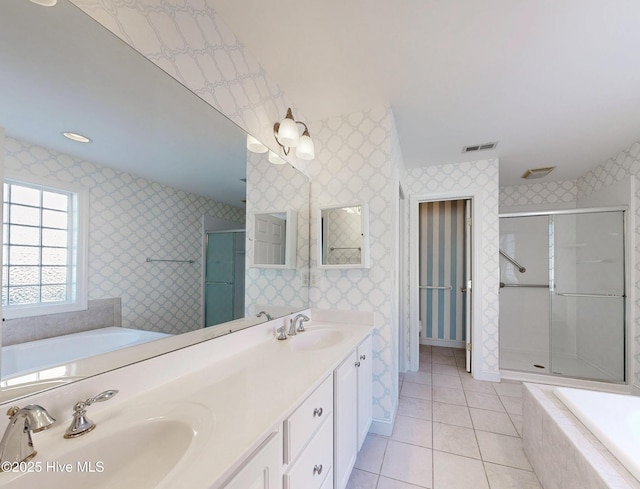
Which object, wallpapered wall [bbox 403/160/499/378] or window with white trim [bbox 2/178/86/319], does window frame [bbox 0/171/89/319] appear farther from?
wallpapered wall [bbox 403/160/499/378]

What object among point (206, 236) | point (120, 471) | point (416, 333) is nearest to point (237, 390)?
point (120, 471)

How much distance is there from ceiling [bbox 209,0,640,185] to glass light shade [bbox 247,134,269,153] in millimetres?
498

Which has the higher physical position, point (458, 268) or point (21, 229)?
point (21, 229)

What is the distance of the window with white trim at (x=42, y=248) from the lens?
2.25 ft

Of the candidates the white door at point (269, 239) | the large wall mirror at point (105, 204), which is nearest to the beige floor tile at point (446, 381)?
the white door at point (269, 239)

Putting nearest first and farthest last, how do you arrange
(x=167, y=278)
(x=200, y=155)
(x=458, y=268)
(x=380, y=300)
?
(x=167, y=278)
(x=200, y=155)
(x=380, y=300)
(x=458, y=268)

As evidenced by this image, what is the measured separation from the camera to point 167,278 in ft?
3.82

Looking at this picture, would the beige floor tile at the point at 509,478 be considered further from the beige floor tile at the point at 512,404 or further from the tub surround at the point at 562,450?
the beige floor tile at the point at 512,404

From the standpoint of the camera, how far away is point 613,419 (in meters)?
1.40

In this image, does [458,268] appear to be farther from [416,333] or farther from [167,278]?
[167,278]

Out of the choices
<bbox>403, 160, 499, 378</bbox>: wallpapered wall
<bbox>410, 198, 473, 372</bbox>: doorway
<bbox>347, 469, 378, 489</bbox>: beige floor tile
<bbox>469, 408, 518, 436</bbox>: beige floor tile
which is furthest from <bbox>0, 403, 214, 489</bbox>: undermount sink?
<bbox>410, 198, 473, 372</bbox>: doorway

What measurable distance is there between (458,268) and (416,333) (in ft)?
4.73

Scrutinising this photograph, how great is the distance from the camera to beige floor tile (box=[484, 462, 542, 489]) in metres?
1.53

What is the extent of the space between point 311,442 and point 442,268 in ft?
12.3
